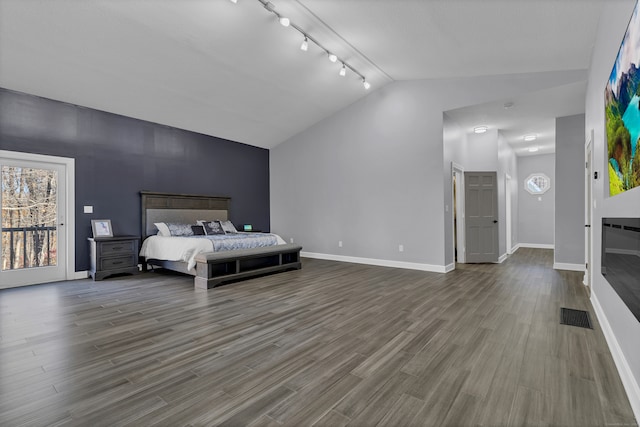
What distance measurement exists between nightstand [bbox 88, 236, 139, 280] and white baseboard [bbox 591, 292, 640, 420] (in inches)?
242

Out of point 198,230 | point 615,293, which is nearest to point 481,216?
point 615,293

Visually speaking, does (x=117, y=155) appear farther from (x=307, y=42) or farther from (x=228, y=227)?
(x=307, y=42)

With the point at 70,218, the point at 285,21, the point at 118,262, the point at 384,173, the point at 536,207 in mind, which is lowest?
the point at 118,262

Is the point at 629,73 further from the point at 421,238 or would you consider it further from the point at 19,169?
the point at 19,169

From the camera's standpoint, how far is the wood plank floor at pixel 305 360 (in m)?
1.66

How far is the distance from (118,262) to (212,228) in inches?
65.5

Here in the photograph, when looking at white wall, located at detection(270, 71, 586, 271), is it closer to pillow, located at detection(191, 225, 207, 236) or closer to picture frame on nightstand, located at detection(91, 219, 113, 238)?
pillow, located at detection(191, 225, 207, 236)

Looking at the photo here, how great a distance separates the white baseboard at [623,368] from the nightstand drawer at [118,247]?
620 centimetres

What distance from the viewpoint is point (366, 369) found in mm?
2113

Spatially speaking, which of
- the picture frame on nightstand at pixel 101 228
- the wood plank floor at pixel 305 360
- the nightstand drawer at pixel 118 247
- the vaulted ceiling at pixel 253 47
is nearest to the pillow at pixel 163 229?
the nightstand drawer at pixel 118 247

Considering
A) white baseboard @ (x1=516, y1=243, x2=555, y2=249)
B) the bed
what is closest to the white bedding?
the bed

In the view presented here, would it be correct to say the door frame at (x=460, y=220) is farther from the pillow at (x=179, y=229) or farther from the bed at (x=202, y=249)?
the pillow at (x=179, y=229)

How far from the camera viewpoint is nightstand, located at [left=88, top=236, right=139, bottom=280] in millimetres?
5070

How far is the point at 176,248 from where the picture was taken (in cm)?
509
